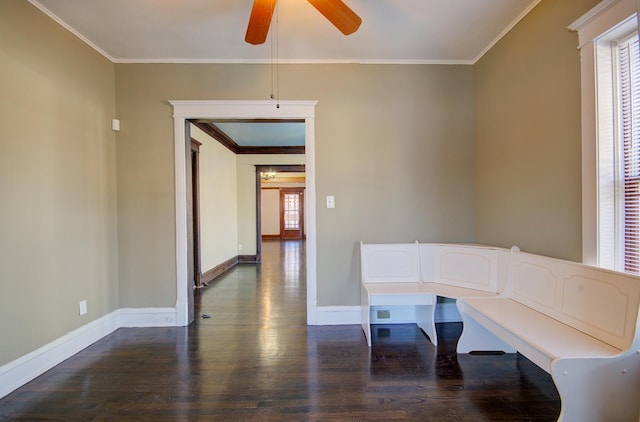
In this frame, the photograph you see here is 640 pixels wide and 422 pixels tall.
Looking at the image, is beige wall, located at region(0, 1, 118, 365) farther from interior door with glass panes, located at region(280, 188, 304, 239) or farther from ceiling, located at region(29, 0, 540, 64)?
interior door with glass panes, located at region(280, 188, 304, 239)

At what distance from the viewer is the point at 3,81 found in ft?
6.16

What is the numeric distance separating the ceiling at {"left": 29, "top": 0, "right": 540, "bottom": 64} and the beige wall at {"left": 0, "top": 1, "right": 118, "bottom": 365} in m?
0.32

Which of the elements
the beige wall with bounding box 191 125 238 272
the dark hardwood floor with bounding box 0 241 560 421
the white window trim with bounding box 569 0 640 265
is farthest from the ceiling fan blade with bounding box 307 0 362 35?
the beige wall with bounding box 191 125 238 272

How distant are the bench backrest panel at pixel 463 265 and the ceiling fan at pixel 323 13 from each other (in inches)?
79.8

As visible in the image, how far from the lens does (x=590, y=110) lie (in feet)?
5.73

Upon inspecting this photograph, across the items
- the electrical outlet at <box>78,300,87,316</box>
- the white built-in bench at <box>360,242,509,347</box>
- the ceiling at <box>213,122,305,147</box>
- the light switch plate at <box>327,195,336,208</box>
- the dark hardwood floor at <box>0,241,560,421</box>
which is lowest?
the dark hardwood floor at <box>0,241,560,421</box>

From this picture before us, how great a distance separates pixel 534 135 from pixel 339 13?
1.73m

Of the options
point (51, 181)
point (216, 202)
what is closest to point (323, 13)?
point (51, 181)

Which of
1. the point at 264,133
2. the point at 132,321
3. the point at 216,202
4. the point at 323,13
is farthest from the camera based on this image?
the point at 216,202

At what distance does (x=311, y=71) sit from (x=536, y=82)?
6.42 feet

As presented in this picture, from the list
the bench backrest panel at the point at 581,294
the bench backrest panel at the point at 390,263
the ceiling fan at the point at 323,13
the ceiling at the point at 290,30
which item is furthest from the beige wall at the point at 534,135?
the ceiling fan at the point at 323,13

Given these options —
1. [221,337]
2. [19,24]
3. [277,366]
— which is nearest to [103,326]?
[221,337]

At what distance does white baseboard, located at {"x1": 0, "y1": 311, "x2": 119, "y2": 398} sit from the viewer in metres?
1.90

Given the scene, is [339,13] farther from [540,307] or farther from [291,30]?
[540,307]
